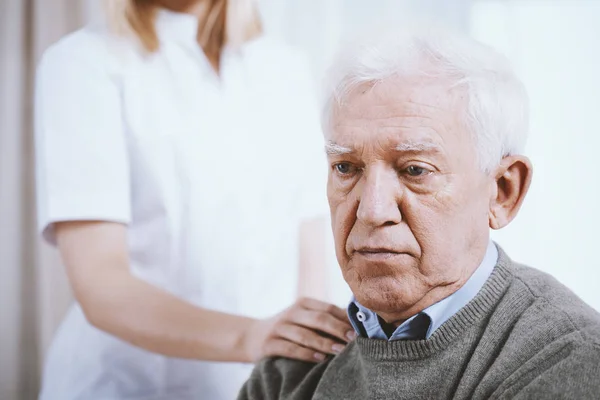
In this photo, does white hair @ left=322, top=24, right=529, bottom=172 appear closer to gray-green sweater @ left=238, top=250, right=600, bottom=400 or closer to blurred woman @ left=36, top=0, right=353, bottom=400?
gray-green sweater @ left=238, top=250, right=600, bottom=400

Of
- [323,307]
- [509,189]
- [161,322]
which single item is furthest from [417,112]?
[161,322]

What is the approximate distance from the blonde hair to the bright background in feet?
0.91

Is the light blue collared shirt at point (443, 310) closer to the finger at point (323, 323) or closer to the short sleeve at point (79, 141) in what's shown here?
the finger at point (323, 323)

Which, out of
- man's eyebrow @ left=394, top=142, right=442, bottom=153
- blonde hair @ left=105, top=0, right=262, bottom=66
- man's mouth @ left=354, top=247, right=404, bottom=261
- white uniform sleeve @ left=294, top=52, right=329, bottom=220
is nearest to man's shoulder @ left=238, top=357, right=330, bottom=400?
man's mouth @ left=354, top=247, right=404, bottom=261

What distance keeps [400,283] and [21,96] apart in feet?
5.04

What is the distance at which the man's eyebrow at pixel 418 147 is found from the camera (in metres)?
1.00

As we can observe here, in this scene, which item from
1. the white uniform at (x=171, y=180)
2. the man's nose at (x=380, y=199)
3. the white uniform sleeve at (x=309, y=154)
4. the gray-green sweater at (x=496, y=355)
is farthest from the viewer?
the white uniform sleeve at (x=309, y=154)

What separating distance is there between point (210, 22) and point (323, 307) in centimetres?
82

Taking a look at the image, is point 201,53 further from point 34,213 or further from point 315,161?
point 34,213

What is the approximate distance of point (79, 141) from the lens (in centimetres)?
154

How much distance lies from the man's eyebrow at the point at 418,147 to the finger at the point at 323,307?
0.37 metres

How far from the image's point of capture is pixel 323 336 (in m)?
1.24

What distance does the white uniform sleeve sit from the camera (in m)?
1.78

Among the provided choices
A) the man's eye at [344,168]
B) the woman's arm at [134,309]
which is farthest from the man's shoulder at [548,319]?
the woman's arm at [134,309]
